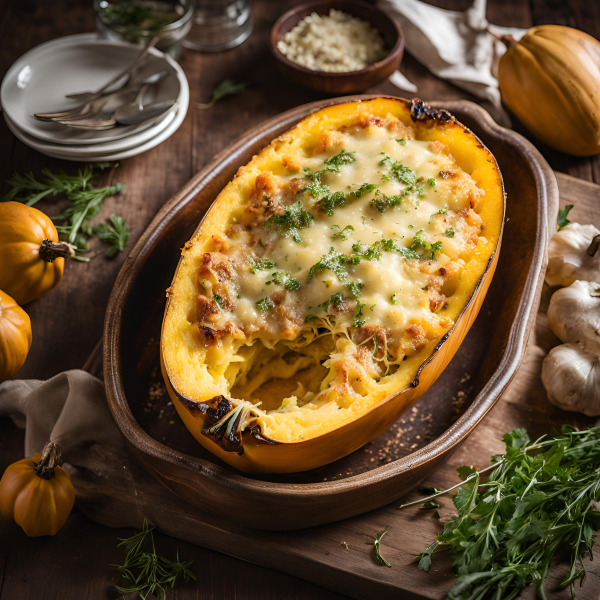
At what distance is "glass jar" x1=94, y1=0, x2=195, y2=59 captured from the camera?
3234mm

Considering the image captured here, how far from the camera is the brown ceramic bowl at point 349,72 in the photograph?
3.05 m

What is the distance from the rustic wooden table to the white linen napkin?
6 centimetres

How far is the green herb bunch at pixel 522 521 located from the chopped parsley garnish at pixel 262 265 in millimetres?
878

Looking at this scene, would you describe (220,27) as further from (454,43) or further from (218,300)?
(218,300)

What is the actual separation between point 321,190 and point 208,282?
20.1 inches

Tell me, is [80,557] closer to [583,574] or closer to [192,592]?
[192,592]

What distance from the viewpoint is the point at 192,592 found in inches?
78.6

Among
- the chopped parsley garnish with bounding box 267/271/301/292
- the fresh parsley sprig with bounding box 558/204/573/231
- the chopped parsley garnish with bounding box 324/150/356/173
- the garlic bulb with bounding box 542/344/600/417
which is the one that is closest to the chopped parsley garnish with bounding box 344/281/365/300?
the chopped parsley garnish with bounding box 267/271/301/292

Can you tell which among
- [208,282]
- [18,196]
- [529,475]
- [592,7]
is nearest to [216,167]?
[208,282]

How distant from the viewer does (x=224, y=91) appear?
3.25m

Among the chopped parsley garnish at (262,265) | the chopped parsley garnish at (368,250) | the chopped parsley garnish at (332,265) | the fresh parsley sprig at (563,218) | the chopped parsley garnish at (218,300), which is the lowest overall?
the fresh parsley sprig at (563,218)

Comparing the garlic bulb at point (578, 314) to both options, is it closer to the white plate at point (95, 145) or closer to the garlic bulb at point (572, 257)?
the garlic bulb at point (572, 257)

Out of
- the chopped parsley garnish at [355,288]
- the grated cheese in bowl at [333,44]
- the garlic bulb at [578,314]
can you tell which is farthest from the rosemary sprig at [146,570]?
the grated cheese in bowl at [333,44]

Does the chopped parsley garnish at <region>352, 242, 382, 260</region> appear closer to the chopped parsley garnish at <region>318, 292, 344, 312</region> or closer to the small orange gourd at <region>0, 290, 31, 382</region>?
the chopped parsley garnish at <region>318, 292, 344, 312</region>
